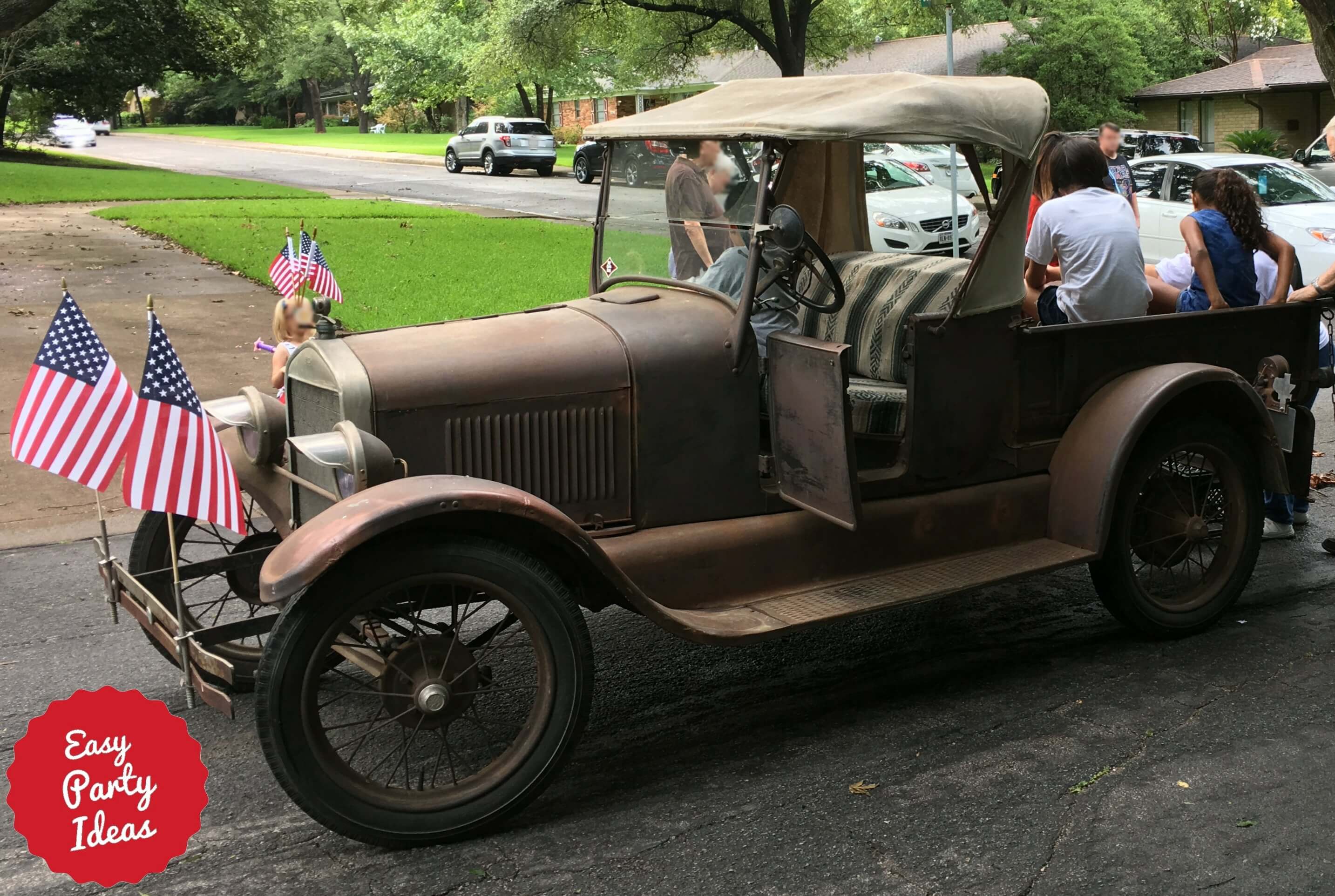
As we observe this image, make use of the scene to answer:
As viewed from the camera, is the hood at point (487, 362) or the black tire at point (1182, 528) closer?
the hood at point (487, 362)

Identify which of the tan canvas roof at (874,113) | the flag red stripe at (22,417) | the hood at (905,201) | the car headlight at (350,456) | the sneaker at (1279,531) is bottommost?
the sneaker at (1279,531)

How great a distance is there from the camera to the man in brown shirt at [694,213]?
4.44m

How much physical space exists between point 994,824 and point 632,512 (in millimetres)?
1479

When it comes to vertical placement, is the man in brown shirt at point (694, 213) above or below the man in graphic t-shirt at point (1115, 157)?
below

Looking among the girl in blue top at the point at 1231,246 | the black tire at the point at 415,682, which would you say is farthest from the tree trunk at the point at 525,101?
the black tire at the point at 415,682

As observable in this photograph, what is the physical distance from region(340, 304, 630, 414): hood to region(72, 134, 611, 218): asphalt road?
52.2 feet

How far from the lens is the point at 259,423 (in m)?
4.38

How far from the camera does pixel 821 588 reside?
4.24m

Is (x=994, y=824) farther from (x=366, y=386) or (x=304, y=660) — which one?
(x=366, y=386)

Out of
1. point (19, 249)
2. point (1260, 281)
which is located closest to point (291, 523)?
point (1260, 281)

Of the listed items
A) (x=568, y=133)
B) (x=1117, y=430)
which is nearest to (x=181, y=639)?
(x=1117, y=430)

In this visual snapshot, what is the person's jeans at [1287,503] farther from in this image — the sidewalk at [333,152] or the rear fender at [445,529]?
the sidewalk at [333,152]

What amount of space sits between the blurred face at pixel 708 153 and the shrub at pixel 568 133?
1803 inches

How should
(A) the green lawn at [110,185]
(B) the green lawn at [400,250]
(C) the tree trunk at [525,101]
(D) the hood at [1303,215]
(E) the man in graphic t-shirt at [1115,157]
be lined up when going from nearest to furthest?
(E) the man in graphic t-shirt at [1115,157] → (B) the green lawn at [400,250] → (D) the hood at [1303,215] → (A) the green lawn at [110,185] → (C) the tree trunk at [525,101]
